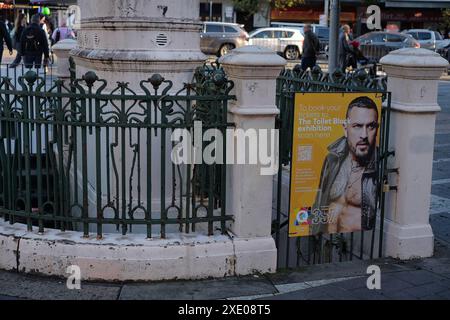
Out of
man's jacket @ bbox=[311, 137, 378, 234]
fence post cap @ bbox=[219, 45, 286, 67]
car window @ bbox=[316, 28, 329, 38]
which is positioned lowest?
man's jacket @ bbox=[311, 137, 378, 234]

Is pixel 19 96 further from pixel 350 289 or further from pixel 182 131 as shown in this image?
pixel 350 289

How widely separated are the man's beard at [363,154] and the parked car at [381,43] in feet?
80.9

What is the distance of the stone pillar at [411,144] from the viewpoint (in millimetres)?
5512

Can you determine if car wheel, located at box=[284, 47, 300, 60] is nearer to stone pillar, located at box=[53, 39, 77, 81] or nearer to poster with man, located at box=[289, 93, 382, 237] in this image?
stone pillar, located at box=[53, 39, 77, 81]

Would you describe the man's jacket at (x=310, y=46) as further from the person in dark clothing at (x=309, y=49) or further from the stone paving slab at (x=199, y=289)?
the stone paving slab at (x=199, y=289)

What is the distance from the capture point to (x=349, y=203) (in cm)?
563

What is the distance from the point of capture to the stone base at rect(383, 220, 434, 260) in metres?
5.73

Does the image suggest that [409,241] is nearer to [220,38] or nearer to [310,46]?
[310,46]

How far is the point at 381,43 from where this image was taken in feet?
98.3

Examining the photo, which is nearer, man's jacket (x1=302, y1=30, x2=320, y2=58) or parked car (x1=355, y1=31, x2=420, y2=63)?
man's jacket (x1=302, y1=30, x2=320, y2=58)

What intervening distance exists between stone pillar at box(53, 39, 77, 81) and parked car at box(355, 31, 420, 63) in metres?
22.8

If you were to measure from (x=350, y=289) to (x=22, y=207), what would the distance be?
10.3ft

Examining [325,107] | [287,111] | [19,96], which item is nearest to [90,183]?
[19,96]

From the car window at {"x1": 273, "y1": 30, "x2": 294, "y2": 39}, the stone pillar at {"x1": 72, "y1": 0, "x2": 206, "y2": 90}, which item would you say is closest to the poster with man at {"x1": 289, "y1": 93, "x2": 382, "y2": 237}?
the stone pillar at {"x1": 72, "y1": 0, "x2": 206, "y2": 90}
